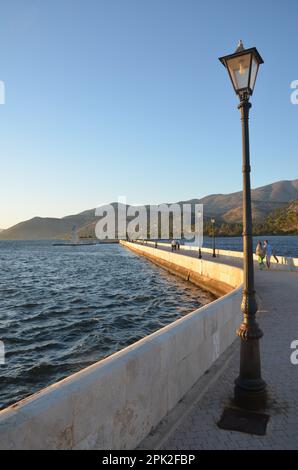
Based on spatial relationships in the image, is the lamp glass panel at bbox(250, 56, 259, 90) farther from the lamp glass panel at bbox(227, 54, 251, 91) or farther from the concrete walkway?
the concrete walkway

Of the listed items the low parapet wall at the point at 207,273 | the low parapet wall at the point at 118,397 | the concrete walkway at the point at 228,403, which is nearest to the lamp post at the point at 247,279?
the concrete walkway at the point at 228,403

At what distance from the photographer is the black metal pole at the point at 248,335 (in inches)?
187

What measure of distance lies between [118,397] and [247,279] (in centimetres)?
238

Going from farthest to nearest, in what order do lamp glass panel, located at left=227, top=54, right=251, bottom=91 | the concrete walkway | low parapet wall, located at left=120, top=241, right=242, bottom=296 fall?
low parapet wall, located at left=120, top=241, right=242, bottom=296
lamp glass panel, located at left=227, top=54, right=251, bottom=91
the concrete walkway

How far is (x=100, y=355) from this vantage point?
11.5 meters

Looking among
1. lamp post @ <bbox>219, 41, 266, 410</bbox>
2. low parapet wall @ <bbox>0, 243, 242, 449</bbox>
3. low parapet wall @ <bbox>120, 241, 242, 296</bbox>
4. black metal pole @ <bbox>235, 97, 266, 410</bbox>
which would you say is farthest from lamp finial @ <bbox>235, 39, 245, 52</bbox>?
low parapet wall @ <bbox>120, 241, 242, 296</bbox>

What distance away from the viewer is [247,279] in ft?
16.9

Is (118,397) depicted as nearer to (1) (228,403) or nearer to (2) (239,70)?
(1) (228,403)

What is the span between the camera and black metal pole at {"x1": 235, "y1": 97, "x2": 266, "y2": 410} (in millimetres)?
4762

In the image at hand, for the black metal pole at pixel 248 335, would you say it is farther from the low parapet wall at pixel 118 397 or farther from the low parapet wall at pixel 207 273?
the low parapet wall at pixel 207 273

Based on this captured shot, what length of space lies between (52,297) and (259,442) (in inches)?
839

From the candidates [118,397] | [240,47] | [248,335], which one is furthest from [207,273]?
[118,397]
